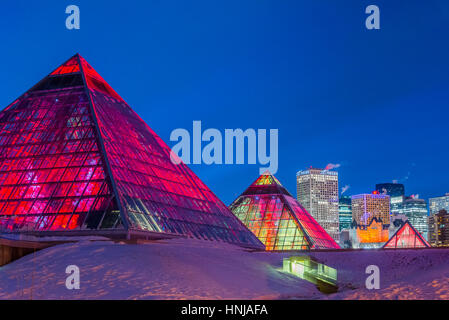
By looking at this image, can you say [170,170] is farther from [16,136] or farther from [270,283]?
[270,283]

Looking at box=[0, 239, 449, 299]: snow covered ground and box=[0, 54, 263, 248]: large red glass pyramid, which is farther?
box=[0, 54, 263, 248]: large red glass pyramid

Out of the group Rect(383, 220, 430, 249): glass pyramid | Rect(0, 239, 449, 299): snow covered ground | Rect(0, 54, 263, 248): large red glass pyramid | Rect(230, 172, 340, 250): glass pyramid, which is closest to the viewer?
Rect(0, 239, 449, 299): snow covered ground

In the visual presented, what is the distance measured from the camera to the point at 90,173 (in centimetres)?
3794

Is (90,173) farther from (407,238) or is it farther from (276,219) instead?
(407,238)

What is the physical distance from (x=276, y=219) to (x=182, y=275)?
1692 inches

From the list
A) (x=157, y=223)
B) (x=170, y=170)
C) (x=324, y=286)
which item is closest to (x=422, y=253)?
(x=324, y=286)

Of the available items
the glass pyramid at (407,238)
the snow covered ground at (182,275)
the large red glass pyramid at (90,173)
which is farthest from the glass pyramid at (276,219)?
the snow covered ground at (182,275)

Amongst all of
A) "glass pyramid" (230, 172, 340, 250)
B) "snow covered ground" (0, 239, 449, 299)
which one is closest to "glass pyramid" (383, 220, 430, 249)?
"glass pyramid" (230, 172, 340, 250)

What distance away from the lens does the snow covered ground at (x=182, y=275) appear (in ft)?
80.5

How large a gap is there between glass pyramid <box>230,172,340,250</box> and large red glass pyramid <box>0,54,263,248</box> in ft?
53.6

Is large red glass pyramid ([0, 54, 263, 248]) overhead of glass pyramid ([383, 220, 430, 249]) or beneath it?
overhead

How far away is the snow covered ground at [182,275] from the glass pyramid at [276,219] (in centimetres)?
2841

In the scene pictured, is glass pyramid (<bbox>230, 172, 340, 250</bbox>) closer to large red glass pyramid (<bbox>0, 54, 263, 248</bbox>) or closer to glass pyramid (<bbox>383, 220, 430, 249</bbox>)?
glass pyramid (<bbox>383, 220, 430, 249</bbox>)

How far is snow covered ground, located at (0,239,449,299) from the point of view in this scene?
24.5m
